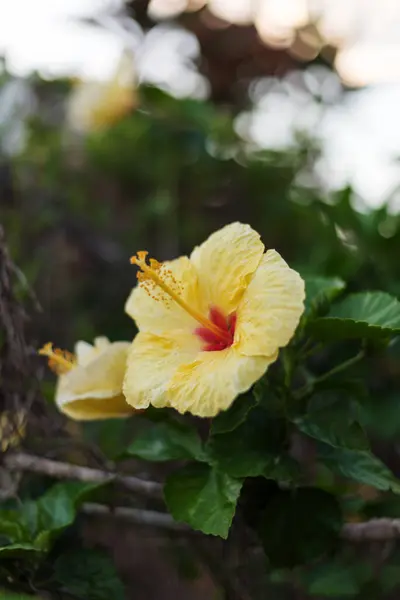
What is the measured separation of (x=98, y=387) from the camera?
34.0 inches

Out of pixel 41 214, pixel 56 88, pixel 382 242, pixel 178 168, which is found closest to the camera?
pixel 382 242

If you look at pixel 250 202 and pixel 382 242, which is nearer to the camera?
pixel 382 242

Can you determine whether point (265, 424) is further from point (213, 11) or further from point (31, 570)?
point (213, 11)

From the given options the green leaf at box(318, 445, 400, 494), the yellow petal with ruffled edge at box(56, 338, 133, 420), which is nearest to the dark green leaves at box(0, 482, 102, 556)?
the yellow petal with ruffled edge at box(56, 338, 133, 420)

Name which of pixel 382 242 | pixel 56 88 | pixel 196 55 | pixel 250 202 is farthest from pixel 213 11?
pixel 382 242

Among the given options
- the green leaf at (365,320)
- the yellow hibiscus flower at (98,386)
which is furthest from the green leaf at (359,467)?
the yellow hibiscus flower at (98,386)

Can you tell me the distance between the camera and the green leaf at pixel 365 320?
0.77 metres

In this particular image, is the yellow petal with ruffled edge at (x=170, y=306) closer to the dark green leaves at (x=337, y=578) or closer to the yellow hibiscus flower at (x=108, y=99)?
the dark green leaves at (x=337, y=578)

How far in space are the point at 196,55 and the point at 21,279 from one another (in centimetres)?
175

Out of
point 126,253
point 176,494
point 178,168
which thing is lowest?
point 126,253

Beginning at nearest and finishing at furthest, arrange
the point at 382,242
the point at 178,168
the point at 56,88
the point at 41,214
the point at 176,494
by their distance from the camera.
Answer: the point at 176,494 → the point at 382,242 → the point at 41,214 → the point at 178,168 → the point at 56,88

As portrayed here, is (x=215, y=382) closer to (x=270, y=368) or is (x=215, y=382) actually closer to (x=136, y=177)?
(x=270, y=368)

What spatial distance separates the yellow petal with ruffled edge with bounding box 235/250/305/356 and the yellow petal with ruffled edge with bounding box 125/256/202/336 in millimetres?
97

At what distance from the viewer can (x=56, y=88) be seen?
239 centimetres
